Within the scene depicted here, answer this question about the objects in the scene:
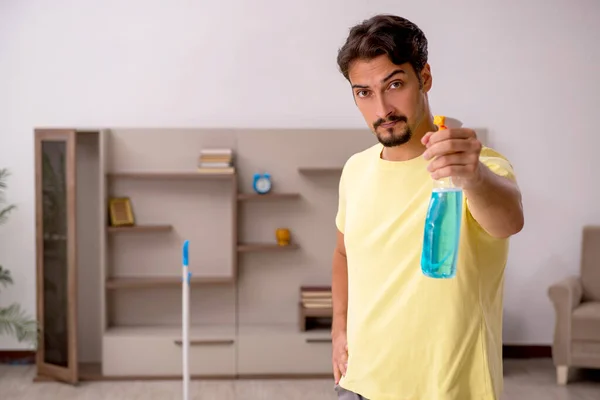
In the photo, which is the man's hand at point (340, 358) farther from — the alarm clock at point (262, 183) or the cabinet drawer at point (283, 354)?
the alarm clock at point (262, 183)

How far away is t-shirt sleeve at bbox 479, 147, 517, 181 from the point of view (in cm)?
143

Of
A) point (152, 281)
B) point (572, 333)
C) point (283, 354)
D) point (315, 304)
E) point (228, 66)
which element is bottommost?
point (283, 354)

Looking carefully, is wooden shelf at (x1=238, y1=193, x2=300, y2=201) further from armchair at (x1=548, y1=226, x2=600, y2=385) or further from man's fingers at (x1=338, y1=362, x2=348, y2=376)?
man's fingers at (x1=338, y1=362, x2=348, y2=376)

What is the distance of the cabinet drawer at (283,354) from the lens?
5.37 m

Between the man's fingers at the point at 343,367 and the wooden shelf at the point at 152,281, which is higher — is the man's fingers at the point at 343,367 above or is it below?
above

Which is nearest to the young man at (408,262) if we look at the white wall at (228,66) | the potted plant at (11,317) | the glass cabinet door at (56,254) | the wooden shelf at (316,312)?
the wooden shelf at (316,312)

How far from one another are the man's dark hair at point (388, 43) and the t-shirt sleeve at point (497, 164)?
7.9 inches

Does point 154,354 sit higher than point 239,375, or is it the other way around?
point 154,354

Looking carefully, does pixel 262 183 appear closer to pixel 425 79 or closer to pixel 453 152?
pixel 425 79

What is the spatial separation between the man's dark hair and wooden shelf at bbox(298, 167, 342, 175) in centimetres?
390

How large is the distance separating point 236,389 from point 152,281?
0.94m

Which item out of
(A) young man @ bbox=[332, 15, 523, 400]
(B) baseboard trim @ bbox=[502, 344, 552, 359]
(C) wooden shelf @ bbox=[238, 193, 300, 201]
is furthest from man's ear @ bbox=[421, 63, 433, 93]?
(B) baseboard trim @ bbox=[502, 344, 552, 359]

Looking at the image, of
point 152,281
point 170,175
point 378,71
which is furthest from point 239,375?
point 378,71

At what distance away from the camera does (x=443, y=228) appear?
4.24ft
